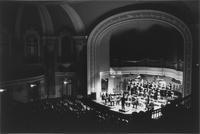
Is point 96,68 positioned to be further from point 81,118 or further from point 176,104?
point 176,104

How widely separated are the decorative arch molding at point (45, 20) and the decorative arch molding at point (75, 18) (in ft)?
1.56

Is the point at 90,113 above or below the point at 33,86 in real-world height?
below

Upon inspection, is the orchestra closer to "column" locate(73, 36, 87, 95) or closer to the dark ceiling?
"column" locate(73, 36, 87, 95)

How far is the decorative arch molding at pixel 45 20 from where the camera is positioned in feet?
27.8

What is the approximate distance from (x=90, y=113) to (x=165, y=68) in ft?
7.96

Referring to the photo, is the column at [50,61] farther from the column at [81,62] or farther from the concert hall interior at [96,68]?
the column at [81,62]

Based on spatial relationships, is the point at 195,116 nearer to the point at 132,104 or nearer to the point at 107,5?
the point at 132,104

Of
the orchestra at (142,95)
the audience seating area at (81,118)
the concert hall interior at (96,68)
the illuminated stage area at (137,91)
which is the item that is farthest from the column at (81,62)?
the orchestra at (142,95)

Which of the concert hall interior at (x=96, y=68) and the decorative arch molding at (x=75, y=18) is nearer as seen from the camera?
the concert hall interior at (x=96, y=68)

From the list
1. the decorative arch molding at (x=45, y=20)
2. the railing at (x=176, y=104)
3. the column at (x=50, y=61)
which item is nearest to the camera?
the railing at (x=176, y=104)

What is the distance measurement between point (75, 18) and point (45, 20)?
82 centimetres

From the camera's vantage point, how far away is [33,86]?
8523mm

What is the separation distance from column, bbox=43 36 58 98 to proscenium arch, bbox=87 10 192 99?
973 millimetres

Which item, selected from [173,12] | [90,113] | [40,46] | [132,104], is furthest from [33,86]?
[173,12]
